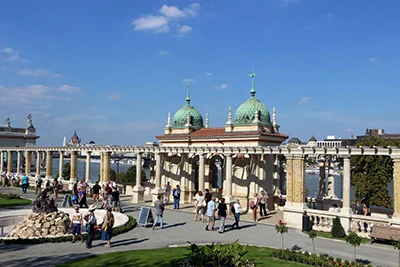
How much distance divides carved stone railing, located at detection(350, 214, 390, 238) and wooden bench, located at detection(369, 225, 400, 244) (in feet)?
1.66

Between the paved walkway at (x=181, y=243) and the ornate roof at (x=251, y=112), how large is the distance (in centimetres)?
1080

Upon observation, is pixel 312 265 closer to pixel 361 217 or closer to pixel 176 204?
pixel 361 217

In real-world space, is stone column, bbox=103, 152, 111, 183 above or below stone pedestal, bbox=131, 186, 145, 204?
above

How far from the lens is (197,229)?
18.7 metres

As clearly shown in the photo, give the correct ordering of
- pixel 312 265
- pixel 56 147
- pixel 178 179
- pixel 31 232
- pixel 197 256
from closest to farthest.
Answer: pixel 197 256
pixel 312 265
pixel 31 232
pixel 178 179
pixel 56 147

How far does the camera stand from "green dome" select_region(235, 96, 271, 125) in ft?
97.3

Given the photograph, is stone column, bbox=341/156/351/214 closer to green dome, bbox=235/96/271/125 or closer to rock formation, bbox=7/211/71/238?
green dome, bbox=235/96/271/125

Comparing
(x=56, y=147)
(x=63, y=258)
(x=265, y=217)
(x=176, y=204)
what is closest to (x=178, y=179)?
(x=176, y=204)

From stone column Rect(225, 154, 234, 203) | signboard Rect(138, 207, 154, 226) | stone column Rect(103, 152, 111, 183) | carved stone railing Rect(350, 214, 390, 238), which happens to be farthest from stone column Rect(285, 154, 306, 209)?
stone column Rect(103, 152, 111, 183)

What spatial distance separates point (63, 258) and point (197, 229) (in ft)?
25.5

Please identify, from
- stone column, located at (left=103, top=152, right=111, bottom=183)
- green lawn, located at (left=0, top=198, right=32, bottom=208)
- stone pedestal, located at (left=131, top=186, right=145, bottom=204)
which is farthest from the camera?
stone column, located at (left=103, top=152, right=111, bottom=183)

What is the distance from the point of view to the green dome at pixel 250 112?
97.3 ft

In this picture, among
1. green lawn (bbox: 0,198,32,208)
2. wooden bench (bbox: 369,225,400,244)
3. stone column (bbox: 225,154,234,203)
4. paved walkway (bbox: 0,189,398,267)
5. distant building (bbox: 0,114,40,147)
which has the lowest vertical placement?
paved walkway (bbox: 0,189,398,267)

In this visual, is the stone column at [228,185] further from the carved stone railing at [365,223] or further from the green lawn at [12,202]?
the green lawn at [12,202]
